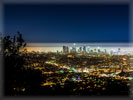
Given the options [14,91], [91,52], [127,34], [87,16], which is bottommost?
[14,91]

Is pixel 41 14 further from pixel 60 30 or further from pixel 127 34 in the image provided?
pixel 127 34

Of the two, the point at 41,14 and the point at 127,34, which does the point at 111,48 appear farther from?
the point at 41,14

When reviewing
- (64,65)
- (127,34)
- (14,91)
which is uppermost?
(127,34)

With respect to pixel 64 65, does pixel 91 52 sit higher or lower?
higher

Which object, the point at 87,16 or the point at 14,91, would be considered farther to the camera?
the point at 87,16

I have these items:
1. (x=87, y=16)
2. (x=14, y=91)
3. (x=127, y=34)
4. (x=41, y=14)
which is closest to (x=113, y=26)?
(x=127, y=34)

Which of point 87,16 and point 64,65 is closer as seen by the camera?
point 64,65

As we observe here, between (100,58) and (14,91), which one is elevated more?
(100,58)

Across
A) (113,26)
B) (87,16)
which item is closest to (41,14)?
(87,16)
